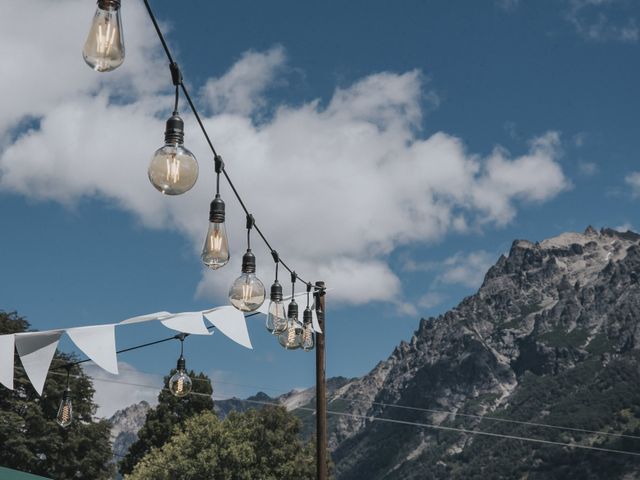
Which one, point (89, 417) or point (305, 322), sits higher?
point (89, 417)

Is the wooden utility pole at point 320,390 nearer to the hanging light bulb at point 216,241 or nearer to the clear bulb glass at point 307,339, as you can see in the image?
the clear bulb glass at point 307,339

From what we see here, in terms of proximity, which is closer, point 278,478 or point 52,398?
point 52,398

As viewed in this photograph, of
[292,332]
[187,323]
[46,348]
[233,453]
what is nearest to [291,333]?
[292,332]

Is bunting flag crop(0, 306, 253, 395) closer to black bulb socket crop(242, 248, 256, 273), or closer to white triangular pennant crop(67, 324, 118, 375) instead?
white triangular pennant crop(67, 324, 118, 375)

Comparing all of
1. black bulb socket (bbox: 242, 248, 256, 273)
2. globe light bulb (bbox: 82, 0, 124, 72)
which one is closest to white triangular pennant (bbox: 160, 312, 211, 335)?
black bulb socket (bbox: 242, 248, 256, 273)

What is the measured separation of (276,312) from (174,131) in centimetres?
489

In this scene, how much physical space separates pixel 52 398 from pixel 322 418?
2743 centimetres

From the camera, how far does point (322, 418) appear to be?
1281 centimetres

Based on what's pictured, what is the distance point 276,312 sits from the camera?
8836 millimetres

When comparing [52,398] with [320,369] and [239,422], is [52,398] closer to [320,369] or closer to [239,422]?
[239,422]

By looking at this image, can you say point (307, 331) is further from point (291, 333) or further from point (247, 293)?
point (247, 293)

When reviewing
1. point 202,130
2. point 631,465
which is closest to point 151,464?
point 202,130

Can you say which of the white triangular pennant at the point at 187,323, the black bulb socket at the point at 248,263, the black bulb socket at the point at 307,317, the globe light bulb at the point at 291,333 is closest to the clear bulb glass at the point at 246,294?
the black bulb socket at the point at 248,263

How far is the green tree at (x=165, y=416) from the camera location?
51.8m
